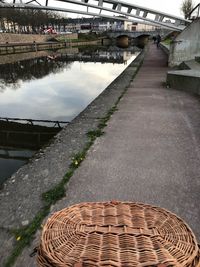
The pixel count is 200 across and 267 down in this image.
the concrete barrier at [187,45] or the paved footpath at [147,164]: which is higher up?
the concrete barrier at [187,45]

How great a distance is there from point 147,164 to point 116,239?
316cm

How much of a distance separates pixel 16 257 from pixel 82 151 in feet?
9.19

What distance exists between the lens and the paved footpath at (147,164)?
3.84 meters

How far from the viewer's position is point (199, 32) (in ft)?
51.0

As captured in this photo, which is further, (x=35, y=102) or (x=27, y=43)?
(x=27, y=43)

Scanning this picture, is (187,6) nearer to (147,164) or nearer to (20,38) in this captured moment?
(20,38)

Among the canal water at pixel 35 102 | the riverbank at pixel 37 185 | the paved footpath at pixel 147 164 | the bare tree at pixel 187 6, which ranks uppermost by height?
the bare tree at pixel 187 6

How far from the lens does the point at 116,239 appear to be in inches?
71.5

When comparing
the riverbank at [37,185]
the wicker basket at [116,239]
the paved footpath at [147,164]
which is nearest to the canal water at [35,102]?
the riverbank at [37,185]

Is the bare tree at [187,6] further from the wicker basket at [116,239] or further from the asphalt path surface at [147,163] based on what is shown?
the wicker basket at [116,239]

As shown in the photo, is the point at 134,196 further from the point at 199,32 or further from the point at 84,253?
the point at 199,32

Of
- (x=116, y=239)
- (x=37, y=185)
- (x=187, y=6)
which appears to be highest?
(x=187, y=6)

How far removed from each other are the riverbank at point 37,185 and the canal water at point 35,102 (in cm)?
146

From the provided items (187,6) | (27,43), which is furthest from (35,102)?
(187,6)
